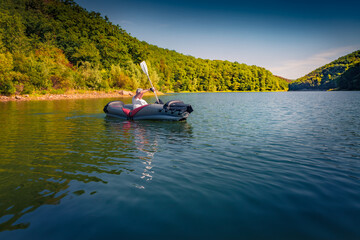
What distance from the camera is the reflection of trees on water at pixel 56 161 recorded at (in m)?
3.73

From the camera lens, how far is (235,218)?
10.4 feet

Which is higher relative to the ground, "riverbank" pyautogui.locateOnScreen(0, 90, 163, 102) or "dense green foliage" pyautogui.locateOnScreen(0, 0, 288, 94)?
"dense green foliage" pyautogui.locateOnScreen(0, 0, 288, 94)

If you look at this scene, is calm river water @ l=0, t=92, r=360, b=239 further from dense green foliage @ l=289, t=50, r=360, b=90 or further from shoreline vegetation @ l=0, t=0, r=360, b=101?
dense green foliage @ l=289, t=50, r=360, b=90

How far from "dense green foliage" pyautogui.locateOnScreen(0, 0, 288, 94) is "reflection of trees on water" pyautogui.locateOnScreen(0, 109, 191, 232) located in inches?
1262

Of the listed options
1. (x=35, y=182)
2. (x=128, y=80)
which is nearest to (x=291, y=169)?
(x=35, y=182)

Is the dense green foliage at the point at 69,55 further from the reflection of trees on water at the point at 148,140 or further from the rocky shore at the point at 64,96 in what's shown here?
the reflection of trees on water at the point at 148,140

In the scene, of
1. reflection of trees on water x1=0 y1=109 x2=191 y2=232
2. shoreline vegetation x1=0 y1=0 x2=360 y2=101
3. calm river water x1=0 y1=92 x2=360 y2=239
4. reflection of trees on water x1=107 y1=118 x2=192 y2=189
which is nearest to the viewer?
calm river water x1=0 y1=92 x2=360 y2=239

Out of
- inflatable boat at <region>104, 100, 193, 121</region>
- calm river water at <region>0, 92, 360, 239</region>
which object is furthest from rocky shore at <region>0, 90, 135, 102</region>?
calm river water at <region>0, 92, 360, 239</region>

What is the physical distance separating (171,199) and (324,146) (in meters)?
6.13

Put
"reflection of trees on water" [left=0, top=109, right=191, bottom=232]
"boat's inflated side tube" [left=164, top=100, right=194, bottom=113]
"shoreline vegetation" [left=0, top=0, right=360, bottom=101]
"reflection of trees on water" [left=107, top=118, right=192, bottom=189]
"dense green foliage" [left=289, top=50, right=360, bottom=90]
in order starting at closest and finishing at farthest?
1. "reflection of trees on water" [left=0, top=109, right=191, bottom=232]
2. "reflection of trees on water" [left=107, top=118, right=192, bottom=189]
3. "boat's inflated side tube" [left=164, top=100, right=194, bottom=113]
4. "shoreline vegetation" [left=0, top=0, right=360, bottom=101]
5. "dense green foliage" [left=289, top=50, right=360, bottom=90]

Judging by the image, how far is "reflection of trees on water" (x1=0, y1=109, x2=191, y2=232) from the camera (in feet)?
→ 12.2

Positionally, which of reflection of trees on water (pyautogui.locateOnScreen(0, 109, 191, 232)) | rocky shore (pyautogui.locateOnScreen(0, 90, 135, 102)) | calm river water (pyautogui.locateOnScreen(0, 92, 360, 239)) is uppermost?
rocky shore (pyautogui.locateOnScreen(0, 90, 135, 102))

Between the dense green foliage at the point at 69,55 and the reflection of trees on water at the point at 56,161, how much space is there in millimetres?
32065

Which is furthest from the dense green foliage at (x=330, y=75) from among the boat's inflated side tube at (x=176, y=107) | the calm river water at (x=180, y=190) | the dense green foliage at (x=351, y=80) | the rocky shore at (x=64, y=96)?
the calm river water at (x=180, y=190)
